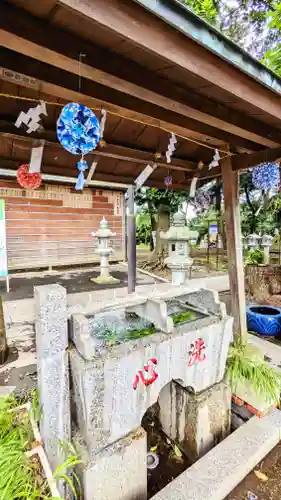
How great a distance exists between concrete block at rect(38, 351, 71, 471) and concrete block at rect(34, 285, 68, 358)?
67mm

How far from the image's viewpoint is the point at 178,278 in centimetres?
334

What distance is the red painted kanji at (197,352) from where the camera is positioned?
2.15 metres

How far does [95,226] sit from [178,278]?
7.55 m

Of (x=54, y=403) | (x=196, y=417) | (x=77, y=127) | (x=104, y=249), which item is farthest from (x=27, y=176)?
(x=196, y=417)

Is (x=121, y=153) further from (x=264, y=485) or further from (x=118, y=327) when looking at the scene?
(x=264, y=485)

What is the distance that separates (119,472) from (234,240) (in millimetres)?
3059

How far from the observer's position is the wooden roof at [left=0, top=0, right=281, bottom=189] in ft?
4.82

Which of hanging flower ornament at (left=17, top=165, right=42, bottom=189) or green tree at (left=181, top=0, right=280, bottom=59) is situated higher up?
green tree at (left=181, top=0, right=280, bottom=59)

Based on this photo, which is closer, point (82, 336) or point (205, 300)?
point (82, 336)

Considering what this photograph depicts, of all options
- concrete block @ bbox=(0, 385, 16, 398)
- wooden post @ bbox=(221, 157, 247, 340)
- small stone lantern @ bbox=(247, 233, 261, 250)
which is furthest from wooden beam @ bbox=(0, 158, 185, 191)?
concrete block @ bbox=(0, 385, 16, 398)

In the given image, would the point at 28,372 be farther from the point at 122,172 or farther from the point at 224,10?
the point at 224,10

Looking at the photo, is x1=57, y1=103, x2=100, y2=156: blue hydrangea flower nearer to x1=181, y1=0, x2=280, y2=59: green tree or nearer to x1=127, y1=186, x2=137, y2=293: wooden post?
x1=127, y1=186, x2=137, y2=293: wooden post

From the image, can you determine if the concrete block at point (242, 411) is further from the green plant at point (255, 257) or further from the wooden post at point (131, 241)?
the green plant at point (255, 257)

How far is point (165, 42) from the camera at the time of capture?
1.58 meters
